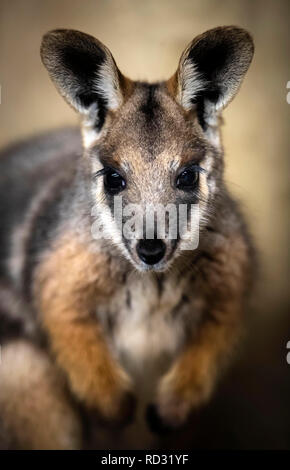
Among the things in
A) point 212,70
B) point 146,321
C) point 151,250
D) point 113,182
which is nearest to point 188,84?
point 212,70

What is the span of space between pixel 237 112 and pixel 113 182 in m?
1.01

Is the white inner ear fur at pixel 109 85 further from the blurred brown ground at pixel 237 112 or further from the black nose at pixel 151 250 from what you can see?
the black nose at pixel 151 250

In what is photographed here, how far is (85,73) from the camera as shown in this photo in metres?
1.62

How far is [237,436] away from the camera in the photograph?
2355mm

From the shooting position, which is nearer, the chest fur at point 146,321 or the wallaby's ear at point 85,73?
the wallaby's ear at point 85,73

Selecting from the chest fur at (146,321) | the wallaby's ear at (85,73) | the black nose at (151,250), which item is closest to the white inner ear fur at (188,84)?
the wallaby's ear at (85,73)

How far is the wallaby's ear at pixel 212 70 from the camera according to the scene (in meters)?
1.50

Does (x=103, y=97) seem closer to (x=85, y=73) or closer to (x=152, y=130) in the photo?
(x=85, y=73)

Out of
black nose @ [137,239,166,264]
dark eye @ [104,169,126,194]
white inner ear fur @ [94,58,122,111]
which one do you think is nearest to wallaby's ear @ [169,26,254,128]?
white inner ear fur @ [94,58,122,111]

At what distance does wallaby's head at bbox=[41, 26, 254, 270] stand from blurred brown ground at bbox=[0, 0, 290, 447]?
0.77ft

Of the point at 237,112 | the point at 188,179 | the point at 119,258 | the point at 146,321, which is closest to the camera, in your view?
the point at 188,179

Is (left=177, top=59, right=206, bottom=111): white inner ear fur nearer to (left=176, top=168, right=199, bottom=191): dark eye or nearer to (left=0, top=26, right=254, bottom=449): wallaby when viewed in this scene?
(left=0, top=26, right=254, bottom=449): wallaby

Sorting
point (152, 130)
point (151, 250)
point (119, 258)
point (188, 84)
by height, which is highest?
point (188, 84)

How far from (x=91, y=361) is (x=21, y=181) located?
30.3 inches
